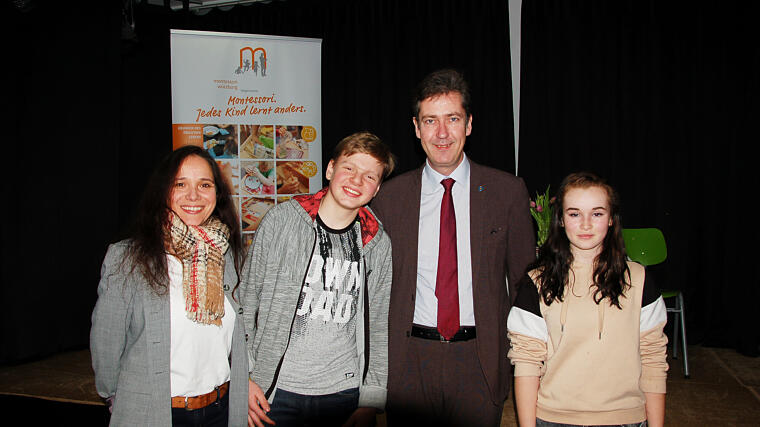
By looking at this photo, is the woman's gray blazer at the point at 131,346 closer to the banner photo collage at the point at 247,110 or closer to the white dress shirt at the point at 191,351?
the white dress shirt at the point at 191,351

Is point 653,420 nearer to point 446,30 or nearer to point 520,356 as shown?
point 520,356

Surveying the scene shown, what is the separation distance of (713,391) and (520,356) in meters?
3.18

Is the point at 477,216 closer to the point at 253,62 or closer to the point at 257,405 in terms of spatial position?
the point at 257,405

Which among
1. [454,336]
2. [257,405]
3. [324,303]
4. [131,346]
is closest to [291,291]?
[324,303]

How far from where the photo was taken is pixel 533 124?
503 centimetres

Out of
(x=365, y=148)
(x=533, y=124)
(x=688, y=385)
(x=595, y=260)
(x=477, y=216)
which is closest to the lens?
(x=595, y=260)

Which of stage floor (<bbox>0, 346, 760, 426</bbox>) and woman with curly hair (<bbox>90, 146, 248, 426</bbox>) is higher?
woman with curly hair (<bbox>90, 146, 248, 426</bbox>)

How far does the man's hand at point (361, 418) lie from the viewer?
5.98ft

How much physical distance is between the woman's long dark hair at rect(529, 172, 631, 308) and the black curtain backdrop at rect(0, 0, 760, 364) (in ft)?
10.9

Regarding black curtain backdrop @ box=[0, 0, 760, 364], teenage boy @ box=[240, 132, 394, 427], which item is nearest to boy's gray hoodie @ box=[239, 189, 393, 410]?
teenage boy @ box=[240, 132, 394, 427]

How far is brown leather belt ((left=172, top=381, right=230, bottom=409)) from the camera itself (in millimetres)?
1618

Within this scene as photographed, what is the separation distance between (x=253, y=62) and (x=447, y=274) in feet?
11.4

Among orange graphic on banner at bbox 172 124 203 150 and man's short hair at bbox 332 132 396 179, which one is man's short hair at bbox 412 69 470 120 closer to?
man's short hair at bbox 332 132 396 179

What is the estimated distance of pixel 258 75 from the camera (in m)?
4.71
